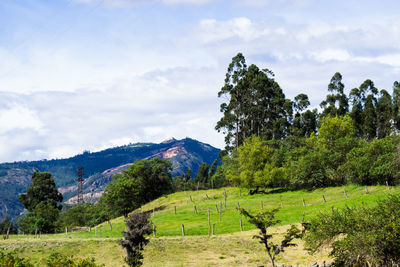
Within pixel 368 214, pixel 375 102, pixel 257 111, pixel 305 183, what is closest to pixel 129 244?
pixel 368 214

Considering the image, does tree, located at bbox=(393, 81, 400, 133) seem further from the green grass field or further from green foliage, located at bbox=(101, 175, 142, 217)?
green foliage, located at bbox=(101, 175, 142, 217)

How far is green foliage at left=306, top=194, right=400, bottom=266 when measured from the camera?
2448 cm

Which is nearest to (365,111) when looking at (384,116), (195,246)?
(384,116)

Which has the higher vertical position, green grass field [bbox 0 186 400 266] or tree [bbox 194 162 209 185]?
tree [bbox 194 162 209 185]

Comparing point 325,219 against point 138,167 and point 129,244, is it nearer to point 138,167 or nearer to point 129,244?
point 129,244

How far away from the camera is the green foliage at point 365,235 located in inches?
964

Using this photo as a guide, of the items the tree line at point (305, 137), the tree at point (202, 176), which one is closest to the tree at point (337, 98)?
the tree line at point (305, 137)

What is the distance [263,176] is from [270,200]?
10002mm

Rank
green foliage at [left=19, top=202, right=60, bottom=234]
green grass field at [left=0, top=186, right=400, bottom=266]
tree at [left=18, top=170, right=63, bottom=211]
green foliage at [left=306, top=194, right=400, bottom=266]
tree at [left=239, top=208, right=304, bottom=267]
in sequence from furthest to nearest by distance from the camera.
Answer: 1. tree at [left=18, top=170, right=63, bottom=211]
2. green foliage at [left=19, top=202, right=60, bottom=234]
3. green grass field at [left=0, top=186, right=400, bottom=266]
4. tree at [left=239, top=208, right=304, bottom=267]
5. green foliage at [left=306, top=194, right=400, bottom=266]

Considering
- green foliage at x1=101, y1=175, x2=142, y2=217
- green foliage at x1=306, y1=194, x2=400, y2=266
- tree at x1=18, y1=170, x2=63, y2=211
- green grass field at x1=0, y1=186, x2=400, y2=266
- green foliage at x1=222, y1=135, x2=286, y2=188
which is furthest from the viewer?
tree at x1=18, y1=170, x2=63, y2=211

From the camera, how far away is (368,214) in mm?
26547

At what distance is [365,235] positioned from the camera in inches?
968

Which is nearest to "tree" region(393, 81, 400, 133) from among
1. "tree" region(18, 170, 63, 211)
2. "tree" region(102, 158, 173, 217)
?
"tree" region(102, 158, 173, 217)

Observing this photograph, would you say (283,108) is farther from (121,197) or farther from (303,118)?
(121,197)
